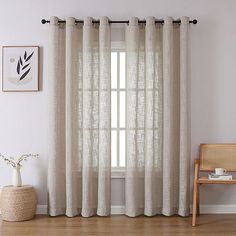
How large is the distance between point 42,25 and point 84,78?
79 cm

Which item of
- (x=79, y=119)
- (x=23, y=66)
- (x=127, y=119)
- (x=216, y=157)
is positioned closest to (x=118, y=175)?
(x=127, y=119)

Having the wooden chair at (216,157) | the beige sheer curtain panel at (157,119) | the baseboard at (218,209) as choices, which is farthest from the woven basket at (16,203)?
the baseboard at (218,209)

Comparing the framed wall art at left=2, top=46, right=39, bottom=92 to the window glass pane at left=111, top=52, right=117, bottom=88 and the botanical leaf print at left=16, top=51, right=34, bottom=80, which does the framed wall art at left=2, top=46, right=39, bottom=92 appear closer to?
the botanical leaf print at left=16, top=51, right=34, bottom=80

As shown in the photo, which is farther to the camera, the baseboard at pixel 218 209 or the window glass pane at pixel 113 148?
the window glass pane at pixel 113 148

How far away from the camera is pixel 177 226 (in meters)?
4.09

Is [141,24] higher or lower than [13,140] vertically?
higher

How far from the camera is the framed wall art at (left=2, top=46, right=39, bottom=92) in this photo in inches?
184

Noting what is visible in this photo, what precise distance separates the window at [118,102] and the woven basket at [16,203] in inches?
39.4

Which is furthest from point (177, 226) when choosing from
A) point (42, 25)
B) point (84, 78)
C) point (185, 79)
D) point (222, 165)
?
point (42, 25)

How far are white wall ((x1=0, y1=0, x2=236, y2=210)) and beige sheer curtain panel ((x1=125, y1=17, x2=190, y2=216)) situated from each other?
225 millimetres

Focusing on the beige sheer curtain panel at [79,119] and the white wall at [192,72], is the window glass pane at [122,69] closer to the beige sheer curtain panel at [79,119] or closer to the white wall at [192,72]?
the beige sheer curtain panel at [79,119]

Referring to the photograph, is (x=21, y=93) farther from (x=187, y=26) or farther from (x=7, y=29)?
(x=187, y=26)

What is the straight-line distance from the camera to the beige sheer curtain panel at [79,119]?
4.49 meters

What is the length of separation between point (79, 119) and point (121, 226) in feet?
3.99
